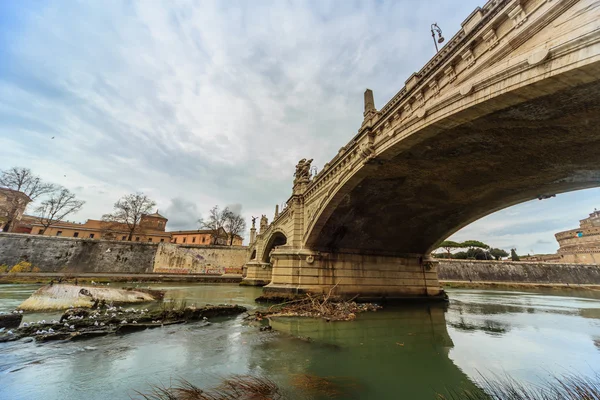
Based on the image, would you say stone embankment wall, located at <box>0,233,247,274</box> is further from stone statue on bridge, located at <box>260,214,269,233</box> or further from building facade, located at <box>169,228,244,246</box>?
building facade, located at <box>169,228,244,246</box>

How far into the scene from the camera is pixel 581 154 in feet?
27.6

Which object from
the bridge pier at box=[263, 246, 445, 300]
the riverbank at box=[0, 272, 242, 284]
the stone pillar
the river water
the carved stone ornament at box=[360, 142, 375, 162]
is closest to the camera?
the river water

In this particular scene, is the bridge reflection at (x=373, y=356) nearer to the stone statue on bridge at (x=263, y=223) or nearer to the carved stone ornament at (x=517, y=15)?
the carved stone ornament at (x=517, y=15)

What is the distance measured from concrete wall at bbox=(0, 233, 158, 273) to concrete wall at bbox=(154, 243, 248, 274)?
165 cm

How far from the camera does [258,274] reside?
103ft

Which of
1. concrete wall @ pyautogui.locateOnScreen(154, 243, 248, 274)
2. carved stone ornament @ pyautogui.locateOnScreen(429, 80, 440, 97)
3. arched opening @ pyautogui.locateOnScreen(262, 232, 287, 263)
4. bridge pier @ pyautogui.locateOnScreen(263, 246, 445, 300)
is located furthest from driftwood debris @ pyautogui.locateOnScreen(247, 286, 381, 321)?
concrete wall @ pyautogui.locateOnScreen(154, 243, 248, 274)

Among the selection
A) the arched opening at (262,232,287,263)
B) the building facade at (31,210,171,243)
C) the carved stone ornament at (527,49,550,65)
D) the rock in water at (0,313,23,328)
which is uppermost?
the building facade at (31,210,171,243)

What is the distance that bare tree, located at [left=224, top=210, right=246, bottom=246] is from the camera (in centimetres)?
5438

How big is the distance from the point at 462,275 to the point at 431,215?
3340 centimetres

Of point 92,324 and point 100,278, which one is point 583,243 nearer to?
point 92,324

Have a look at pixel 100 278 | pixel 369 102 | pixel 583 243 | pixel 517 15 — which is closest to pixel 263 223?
pixel 100 278

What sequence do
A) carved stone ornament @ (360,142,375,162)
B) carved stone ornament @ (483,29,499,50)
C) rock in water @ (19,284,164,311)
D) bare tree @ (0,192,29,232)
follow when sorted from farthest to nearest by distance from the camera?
1. bare tree @ (0,192,29,232)
2. rock in water @ (19,284,164,311)
3. carved stone ornament @ (360,142,375,162)
4. carved stone ornament @ (483,29,499,50)

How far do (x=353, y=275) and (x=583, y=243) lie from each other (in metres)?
66.6

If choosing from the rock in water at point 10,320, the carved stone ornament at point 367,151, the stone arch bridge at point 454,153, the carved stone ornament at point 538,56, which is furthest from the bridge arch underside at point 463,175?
the rock in water at point 10,320
